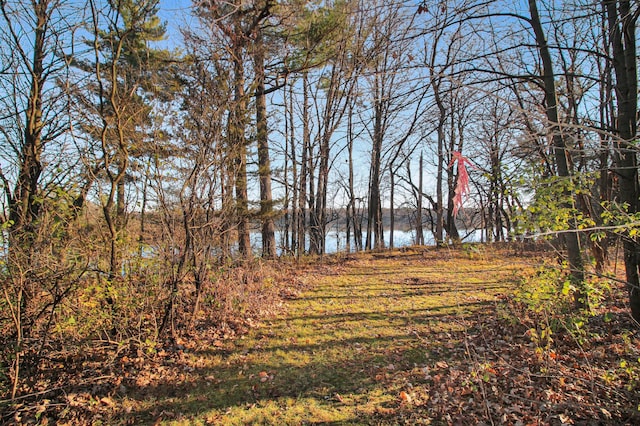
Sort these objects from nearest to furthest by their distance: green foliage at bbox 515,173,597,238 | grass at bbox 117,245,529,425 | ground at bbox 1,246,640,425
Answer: ground at bbox 1,246,640,425
grass at bbox 117,245,529,425
green foliage at bbox 515,173,597,238

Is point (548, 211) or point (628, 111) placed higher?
point (628, 111)

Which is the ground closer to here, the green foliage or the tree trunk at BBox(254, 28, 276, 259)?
the green foliage

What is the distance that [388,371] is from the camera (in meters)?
3.55

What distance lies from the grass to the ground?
0.02 m

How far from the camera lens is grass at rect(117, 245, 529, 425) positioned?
294cm

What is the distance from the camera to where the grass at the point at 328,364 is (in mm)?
2936

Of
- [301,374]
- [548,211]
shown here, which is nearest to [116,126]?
[301,374]

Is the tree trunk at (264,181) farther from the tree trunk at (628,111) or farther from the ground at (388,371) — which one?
the tree trunk at (628,111)

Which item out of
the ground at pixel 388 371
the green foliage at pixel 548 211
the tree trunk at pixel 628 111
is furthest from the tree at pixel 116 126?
the tree trunk at pixel 628 111

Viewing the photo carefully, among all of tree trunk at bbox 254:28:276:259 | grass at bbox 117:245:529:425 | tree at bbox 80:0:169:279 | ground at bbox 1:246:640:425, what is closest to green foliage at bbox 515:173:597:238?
ground at bbox 1:246:640:425

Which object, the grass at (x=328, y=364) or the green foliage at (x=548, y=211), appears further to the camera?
the green foliage at (x=548, y=211)

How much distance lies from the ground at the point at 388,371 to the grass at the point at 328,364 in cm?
2

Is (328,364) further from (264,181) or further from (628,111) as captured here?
(264,181)

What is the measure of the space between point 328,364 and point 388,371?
0.72m
